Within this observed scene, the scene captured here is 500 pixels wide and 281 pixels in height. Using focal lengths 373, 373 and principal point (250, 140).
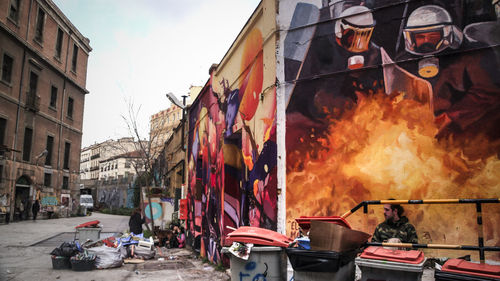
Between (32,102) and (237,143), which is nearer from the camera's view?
(237,143)

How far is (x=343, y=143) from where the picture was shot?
609cm

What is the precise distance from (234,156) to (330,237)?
594cm

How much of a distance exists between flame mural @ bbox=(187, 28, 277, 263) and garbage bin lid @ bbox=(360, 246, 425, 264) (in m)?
2.55

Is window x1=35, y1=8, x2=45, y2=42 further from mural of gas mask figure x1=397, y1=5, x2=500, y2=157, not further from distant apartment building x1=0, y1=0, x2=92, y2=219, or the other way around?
mural of gas mask figure x1=397, y1=5, x2=500, y2=157

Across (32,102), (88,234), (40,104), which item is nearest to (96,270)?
(88,234)

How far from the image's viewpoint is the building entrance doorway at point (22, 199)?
2458cm

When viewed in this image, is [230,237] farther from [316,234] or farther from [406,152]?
[406,152]

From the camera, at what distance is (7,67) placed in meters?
24.0

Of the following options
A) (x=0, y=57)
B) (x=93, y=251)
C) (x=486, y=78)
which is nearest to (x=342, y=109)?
(x=486, y=78)

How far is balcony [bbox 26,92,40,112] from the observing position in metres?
25.9

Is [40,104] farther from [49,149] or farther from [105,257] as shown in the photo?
[105,257]

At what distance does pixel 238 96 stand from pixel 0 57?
2056cm

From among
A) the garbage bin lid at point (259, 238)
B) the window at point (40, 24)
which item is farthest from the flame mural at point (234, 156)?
the window at point (40, 24)

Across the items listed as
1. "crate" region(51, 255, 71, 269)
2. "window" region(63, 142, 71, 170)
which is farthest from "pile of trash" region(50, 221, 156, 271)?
"window" region(63, 142, 71, 170)
